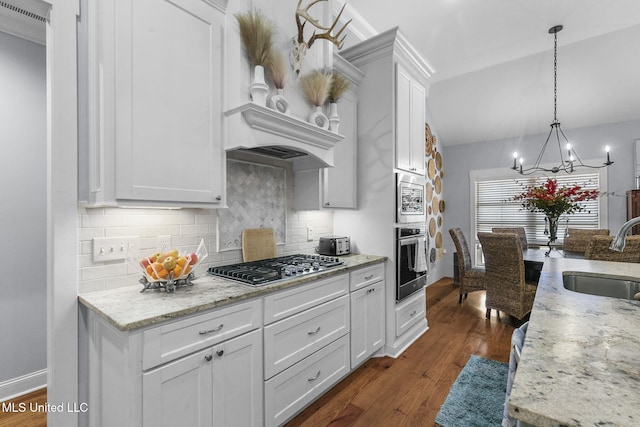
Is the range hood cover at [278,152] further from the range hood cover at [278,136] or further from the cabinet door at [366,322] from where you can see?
the cabinet door at [366,322]

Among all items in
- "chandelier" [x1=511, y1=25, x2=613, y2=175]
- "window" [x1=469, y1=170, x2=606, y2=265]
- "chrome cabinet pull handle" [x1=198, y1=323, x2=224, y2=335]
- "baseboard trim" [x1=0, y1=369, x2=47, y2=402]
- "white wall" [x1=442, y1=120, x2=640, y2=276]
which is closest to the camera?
"chrome cabinet pull handle" [x1=198, y1=323, x2=224, y2=335]

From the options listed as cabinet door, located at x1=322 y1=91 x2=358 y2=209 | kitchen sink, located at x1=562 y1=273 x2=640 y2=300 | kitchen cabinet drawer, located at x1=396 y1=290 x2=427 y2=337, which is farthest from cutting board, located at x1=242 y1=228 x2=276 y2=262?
kitchen sink, located at x1=562 y1=273 x2=640 y2=300

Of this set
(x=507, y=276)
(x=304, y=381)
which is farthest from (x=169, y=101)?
(x=507, y=276)

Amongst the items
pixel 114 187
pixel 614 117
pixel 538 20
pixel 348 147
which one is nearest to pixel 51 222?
pixel 114 187

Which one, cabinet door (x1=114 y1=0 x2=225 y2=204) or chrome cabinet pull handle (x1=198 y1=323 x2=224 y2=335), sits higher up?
cabinet door (x1=114 y1=0 x2=225 y2=204)

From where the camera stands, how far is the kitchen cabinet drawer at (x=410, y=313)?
112 inches

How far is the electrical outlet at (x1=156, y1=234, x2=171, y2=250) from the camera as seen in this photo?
183 cm

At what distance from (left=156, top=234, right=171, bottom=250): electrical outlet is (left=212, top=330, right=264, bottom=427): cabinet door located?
738mm

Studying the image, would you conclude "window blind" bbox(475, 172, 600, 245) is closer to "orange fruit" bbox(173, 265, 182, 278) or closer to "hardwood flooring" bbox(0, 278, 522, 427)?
"hardwood flooring" bbox(0, 278, 522, 427)

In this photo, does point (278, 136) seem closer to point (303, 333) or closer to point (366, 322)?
point (303, 333)

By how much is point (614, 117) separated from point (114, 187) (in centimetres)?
621

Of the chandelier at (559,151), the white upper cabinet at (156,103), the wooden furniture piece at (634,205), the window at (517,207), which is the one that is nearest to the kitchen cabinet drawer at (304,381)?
the white upper cabinet at (156,103)

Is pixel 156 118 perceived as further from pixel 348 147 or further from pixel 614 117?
pixel 614 117

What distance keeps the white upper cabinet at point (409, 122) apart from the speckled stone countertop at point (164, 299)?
164 centimetres
